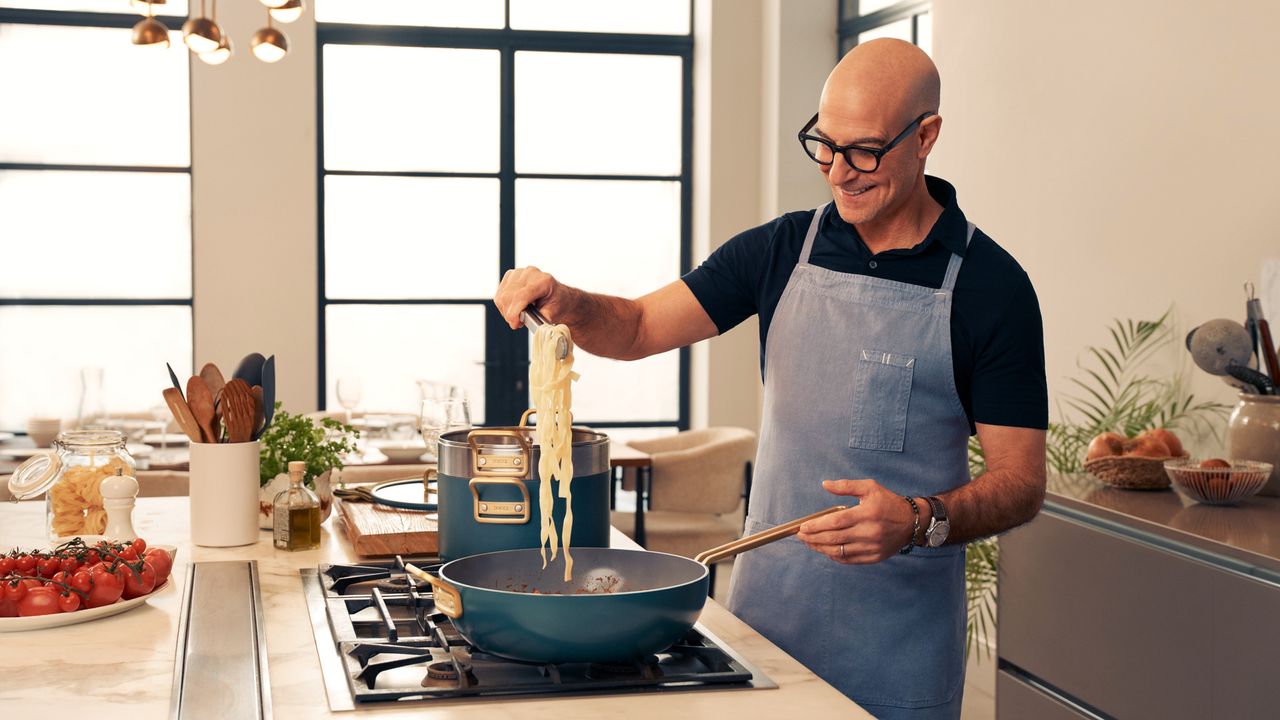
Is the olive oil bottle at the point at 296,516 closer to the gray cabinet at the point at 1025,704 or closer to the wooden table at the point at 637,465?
the gray cabinet at the point at 1025,704

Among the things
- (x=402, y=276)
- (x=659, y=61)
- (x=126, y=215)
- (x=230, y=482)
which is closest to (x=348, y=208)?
(x=402, y=276)

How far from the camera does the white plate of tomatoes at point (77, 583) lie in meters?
1.71

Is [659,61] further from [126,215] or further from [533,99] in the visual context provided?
[126,215]

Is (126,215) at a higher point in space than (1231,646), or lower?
higher

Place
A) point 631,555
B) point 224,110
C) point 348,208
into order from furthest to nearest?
point 348,208 < point 224,110 < point 631,555

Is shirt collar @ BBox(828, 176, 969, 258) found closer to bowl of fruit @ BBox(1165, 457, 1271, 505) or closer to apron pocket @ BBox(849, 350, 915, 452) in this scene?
apron pocket @ BBox(849, 350, 915, 452)

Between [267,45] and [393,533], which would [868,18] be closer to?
[267,45]

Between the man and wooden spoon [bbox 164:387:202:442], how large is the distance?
0.63 meters

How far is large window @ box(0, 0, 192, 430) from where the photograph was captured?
629 cm

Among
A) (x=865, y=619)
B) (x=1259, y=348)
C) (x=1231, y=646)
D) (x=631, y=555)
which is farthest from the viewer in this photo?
(x=1259, y=348)

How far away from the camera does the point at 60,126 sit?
20.8 ft

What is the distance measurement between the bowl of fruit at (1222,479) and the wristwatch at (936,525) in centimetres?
127

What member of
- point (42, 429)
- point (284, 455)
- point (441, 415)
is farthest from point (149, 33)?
point (284, 455)

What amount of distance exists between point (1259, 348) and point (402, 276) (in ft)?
15.3
